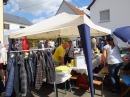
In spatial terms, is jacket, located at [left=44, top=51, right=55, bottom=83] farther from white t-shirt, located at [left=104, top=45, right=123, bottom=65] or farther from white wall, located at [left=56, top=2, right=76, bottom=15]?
white wall, located at [left=56, top=2, right=76, bottom=15]

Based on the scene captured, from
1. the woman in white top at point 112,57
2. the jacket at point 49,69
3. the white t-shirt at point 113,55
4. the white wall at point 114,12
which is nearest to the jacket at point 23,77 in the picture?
the jacket at point 49,69

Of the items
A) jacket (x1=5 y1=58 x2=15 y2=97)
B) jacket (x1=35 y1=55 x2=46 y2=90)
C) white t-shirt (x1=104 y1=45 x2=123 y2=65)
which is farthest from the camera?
white t-shirt (x1=104 y1=45 x2=123 y2=65)

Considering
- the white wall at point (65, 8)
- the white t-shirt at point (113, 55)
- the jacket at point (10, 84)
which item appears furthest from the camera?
the white wall at point (65, 8)

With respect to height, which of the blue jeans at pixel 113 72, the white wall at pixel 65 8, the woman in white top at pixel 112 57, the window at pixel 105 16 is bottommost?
the blue jeans at pixel 113 72

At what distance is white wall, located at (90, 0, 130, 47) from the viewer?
11.3 meters

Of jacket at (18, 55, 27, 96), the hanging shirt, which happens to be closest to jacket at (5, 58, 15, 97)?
jacket at (18, 55, 27, 96)

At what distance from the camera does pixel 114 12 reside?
1206 cm

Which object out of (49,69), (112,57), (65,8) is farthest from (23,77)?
(65,8)

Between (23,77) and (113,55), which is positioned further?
(113,55)

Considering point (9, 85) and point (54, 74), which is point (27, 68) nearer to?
point (9, 85)

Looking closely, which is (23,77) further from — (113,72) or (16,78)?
(113,72)

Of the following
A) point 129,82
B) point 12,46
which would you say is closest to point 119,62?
point 129,82

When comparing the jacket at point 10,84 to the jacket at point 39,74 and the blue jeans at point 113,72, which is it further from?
the blue jeans at point 113,72

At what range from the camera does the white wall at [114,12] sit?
11349 millimetres
